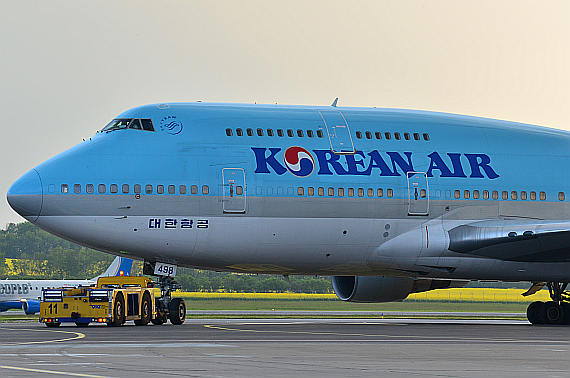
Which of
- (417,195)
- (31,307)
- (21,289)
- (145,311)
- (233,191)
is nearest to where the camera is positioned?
(233,191)

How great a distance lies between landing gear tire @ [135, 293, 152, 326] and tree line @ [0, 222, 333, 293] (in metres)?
55.0

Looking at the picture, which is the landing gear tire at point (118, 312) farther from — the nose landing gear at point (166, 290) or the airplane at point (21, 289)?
the airplane at point (21, 289)

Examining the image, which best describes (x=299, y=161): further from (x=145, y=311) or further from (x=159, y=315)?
(x=145, y=311)

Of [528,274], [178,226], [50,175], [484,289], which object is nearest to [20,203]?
[50,175]

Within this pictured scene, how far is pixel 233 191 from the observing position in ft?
77.1

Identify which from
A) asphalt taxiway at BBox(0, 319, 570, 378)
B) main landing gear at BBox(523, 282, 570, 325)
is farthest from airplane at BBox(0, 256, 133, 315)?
asphalt taxiway at BBox(0, 319, 570, 378)

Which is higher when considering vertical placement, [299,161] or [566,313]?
[299,161]

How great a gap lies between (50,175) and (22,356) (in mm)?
9585

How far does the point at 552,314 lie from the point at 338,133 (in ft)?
33.1

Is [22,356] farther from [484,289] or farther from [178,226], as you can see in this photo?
[484,289]

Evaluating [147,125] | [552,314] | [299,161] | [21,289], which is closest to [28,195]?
[147,125]

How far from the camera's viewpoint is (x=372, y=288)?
2795 centimetres

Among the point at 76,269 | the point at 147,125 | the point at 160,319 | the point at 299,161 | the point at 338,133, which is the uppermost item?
the point at 147,125

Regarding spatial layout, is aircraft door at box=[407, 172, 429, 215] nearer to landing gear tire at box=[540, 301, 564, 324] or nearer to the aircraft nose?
landing gear tire at box=[540, 301, 564, 324]
